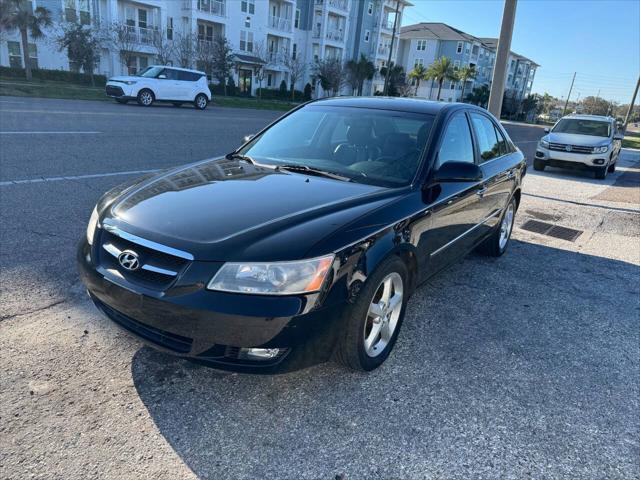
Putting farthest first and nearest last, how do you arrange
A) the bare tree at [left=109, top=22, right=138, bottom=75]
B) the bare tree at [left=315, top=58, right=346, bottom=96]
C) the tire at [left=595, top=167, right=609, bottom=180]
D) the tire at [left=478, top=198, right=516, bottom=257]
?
1. the bare tree at [left=315, top=58, right=346, bottom=96]
2. the bare tree at [left=109, top=22, right=138, bottom=75]
3. the tire at [left=595, top=167, right=609, bottom=180]
4. the tire at [left=478, top=198, right=516, bottom=257]

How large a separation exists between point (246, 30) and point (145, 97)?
27596mm

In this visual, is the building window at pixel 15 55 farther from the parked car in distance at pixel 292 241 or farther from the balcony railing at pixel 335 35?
the parked car in distance at pixel 292 241

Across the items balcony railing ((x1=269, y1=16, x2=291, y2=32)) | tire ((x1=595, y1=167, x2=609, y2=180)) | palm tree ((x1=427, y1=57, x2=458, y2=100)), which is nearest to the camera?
tire ((x1=595, y1=167, x2=609, y2=180))

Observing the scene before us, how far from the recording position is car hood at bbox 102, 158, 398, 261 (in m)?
2.44

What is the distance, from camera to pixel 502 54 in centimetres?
997

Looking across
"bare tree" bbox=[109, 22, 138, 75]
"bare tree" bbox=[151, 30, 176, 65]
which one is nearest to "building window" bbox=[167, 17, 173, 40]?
"bare tree" bbox=[151, 30, 176, 65]

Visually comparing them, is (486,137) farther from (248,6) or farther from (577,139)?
(248,6)

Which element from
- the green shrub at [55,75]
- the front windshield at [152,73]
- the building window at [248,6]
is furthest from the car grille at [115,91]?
the building window at [248,6]

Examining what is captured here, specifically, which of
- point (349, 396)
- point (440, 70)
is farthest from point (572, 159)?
point (440, 70)

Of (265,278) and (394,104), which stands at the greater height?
(394,104)

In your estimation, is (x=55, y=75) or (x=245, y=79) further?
(x=245, y=79)

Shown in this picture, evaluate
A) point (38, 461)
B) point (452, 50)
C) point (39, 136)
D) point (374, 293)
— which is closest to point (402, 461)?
point (374, 293)

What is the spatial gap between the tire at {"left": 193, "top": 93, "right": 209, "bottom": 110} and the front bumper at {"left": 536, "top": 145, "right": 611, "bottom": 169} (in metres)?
16.3

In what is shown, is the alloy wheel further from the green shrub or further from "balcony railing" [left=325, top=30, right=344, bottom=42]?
"balcony railing" [left=325, top=30, right=344, bottom=42]
